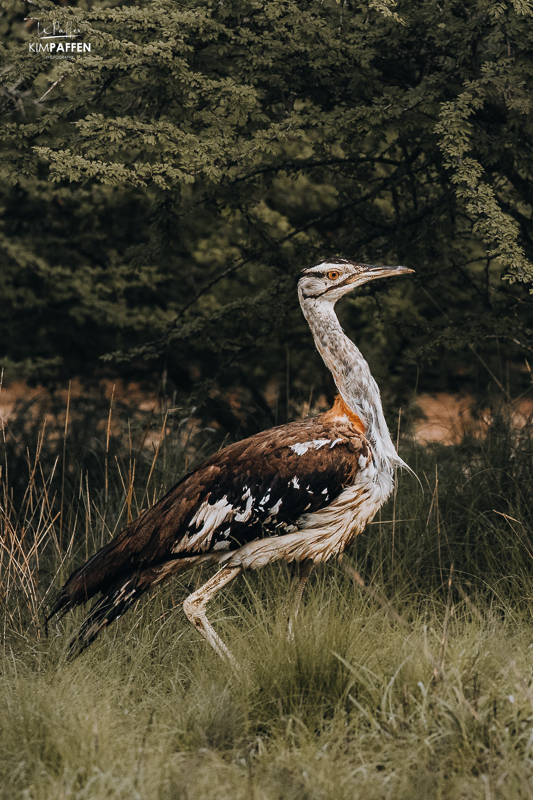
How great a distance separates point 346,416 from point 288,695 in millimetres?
1338

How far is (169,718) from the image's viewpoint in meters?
2.93

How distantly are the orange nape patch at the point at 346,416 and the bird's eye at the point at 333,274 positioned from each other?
1.86 feet

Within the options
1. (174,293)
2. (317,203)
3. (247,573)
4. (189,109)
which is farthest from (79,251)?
(247,573)

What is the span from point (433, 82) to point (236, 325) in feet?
6.68

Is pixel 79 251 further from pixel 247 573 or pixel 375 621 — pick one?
pixel 375 621

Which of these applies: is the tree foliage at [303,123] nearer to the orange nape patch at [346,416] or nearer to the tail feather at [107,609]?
the orange nape patch at [346,416]

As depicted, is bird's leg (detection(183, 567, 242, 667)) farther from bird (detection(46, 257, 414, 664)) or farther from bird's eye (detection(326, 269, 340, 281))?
bird's eye (detection(326, 269, 340, 281))

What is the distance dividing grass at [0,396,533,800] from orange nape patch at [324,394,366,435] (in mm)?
786

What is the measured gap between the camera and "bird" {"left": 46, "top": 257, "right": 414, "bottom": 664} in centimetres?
362
